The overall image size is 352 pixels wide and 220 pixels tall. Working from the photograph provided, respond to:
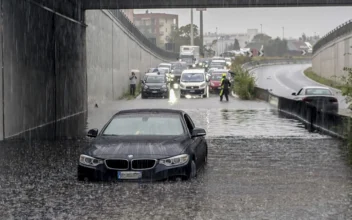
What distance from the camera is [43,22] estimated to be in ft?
93.9

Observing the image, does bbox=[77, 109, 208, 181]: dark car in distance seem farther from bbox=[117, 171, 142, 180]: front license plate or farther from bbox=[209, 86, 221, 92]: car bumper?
bbox=[209, 86, 221, 92]: car bumper

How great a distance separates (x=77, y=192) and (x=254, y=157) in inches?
263

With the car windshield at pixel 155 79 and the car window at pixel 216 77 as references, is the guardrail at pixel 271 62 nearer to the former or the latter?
the car window at pixel 216 77

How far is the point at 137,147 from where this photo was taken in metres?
13.0

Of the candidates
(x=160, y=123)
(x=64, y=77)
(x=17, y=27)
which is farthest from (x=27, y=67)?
(x=160, y=123)

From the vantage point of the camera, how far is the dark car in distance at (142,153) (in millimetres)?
12711

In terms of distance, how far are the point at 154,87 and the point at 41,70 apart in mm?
24918

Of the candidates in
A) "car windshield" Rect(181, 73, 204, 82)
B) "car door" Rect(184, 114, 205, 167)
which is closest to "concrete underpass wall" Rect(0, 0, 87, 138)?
"car door" Rect(184, 114, 205, 167)

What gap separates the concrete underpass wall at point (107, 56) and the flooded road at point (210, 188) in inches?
820

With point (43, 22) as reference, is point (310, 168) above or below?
below

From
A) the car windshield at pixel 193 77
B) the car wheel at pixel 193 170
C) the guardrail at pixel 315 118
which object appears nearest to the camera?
the car wheel at pixel 193 170

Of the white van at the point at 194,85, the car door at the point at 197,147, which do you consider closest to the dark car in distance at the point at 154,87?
the white van at the point at 194,85

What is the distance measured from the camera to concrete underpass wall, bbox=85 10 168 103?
42.6 m

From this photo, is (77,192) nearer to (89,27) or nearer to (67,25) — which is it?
(67,25)
